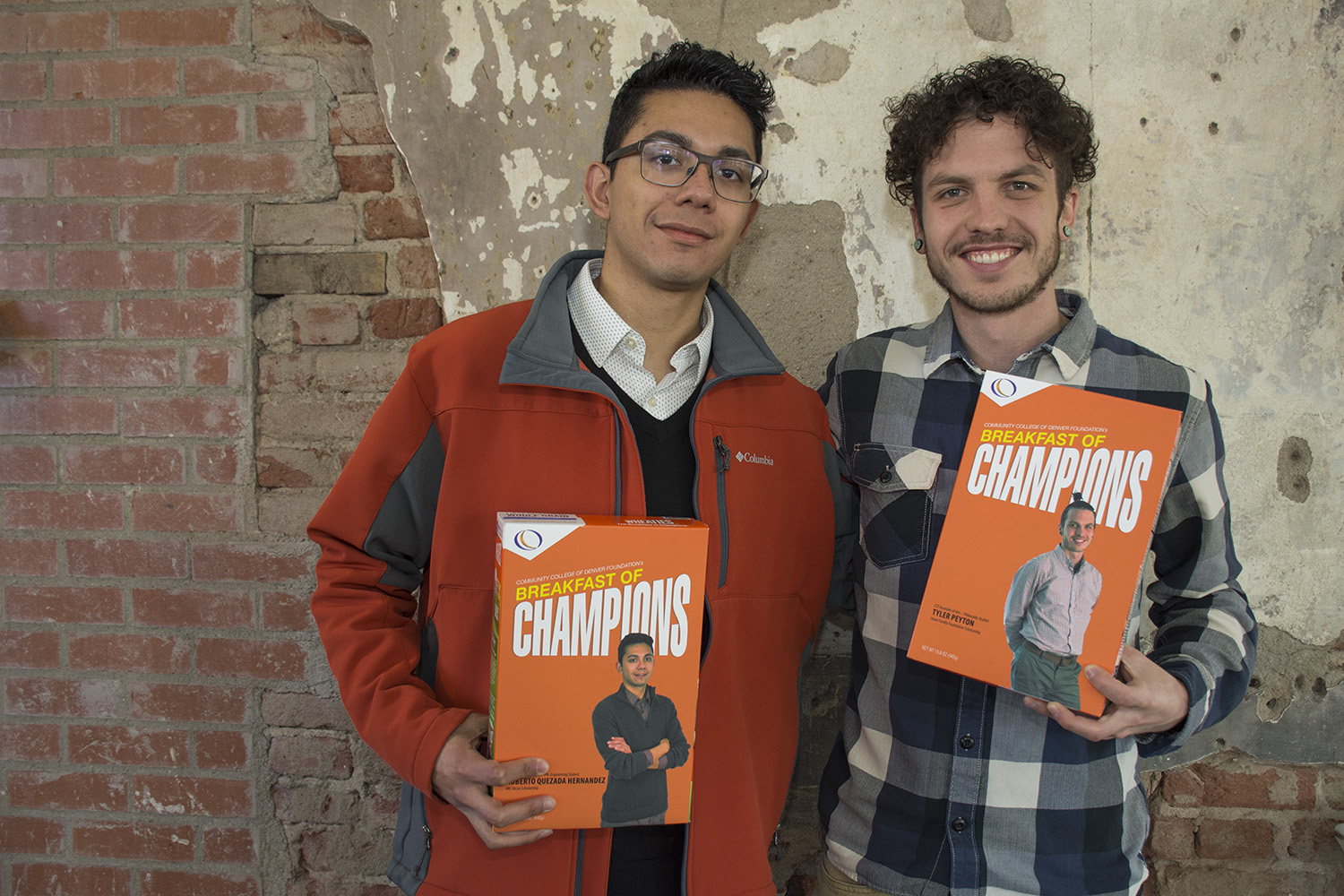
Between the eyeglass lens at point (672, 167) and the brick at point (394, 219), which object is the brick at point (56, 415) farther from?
the eyeglass lens at point (672, 167)

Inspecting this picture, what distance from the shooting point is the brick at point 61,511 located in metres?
1.58

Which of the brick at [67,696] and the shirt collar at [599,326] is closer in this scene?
the shirt collar at [599,326]

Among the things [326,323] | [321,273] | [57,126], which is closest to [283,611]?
[326,323]

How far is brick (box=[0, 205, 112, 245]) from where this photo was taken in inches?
61.7

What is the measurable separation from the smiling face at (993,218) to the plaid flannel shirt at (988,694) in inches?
3.6

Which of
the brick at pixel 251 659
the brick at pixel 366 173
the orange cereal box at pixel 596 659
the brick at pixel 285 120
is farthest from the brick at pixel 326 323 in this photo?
the orange cereal box at pixel 596 659

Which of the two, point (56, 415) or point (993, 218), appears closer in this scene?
point (993, 218)

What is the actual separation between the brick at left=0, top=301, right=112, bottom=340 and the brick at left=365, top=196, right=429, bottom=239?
61 cm

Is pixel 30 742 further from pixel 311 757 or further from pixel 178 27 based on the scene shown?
pixel 178 27

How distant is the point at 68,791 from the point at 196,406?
0.92 metres

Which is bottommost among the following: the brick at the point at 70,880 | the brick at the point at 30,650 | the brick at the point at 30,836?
the brick at the point at 70,880

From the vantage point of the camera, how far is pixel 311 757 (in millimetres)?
1574

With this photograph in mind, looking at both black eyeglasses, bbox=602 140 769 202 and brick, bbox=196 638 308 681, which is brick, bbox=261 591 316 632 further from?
black eyeglasses, bbox=602 140 769 202

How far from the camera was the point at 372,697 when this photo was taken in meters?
1.02
